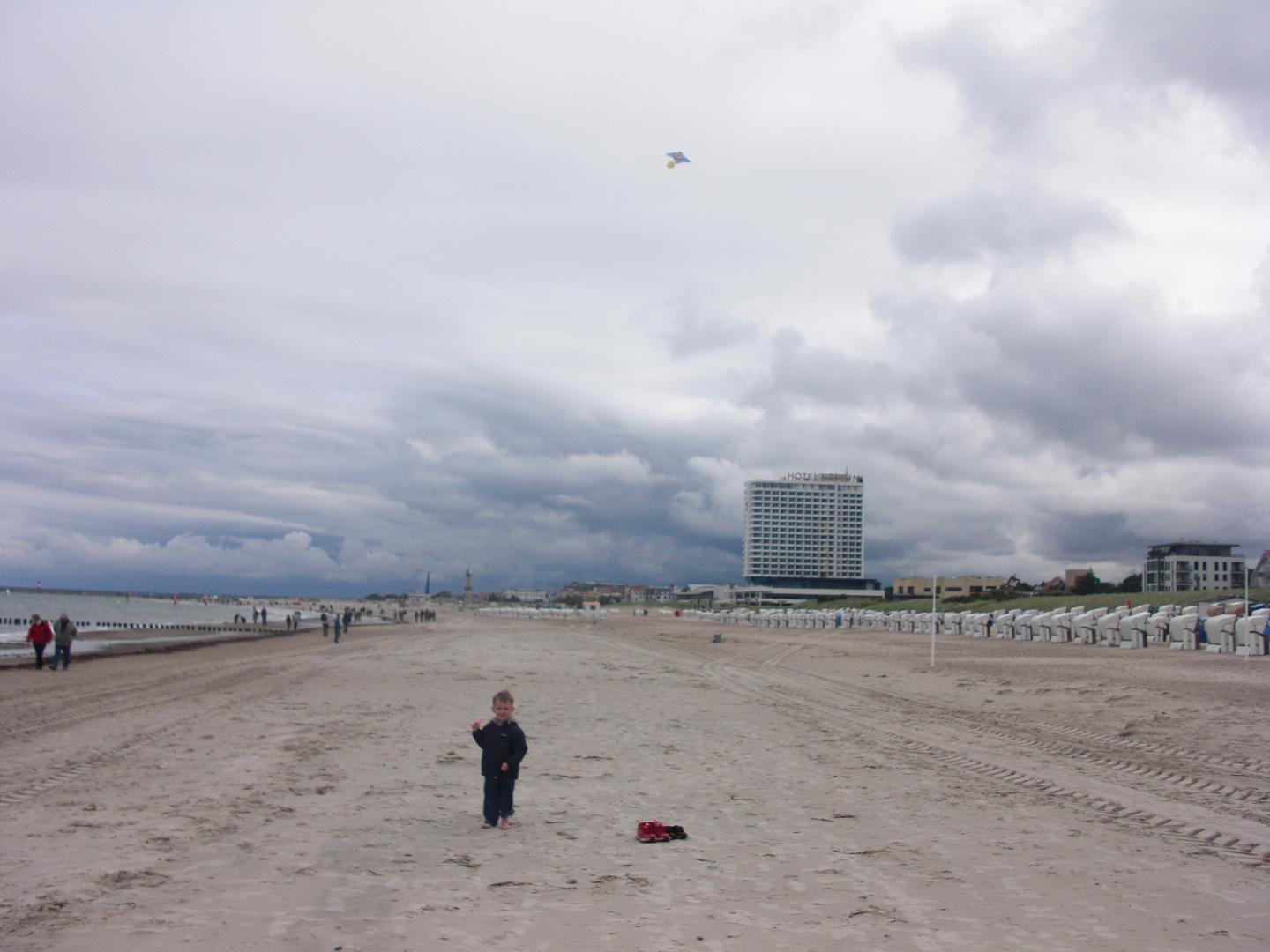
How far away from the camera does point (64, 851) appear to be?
6.09 m

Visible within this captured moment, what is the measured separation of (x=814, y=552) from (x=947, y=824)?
194452mm

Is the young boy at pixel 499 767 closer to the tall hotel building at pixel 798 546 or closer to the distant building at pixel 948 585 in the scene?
the distant building at pixel 948 585

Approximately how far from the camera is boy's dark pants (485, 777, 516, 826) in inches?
276

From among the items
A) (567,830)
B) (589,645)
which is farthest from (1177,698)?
(589,645)

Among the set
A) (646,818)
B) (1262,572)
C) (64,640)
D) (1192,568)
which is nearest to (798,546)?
(1192,568)

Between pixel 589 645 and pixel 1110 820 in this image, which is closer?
pixel 1110 820

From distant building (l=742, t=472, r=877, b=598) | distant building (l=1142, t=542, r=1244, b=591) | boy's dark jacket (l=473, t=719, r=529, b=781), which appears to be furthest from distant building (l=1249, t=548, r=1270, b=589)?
distant building (l=742, t=472, r=877, b=598)

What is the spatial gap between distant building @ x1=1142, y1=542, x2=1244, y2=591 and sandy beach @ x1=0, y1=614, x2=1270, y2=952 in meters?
97.5

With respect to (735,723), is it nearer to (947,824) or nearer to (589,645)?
(947,824)

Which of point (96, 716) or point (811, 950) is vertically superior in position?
point (811, 950)

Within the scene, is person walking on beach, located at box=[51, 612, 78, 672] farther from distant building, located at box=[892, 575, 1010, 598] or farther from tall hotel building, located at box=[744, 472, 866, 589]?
tall hotel building, located at box=[744, 472, 866, 589]

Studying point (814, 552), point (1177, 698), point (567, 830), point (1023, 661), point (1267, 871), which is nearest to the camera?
point (1267, 871)

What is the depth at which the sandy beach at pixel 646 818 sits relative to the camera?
4.82 metres

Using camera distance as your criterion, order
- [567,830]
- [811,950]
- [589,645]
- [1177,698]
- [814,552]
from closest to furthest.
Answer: [811,950] < [567,830] < [1177,698] < [589,645] < [814,552]
